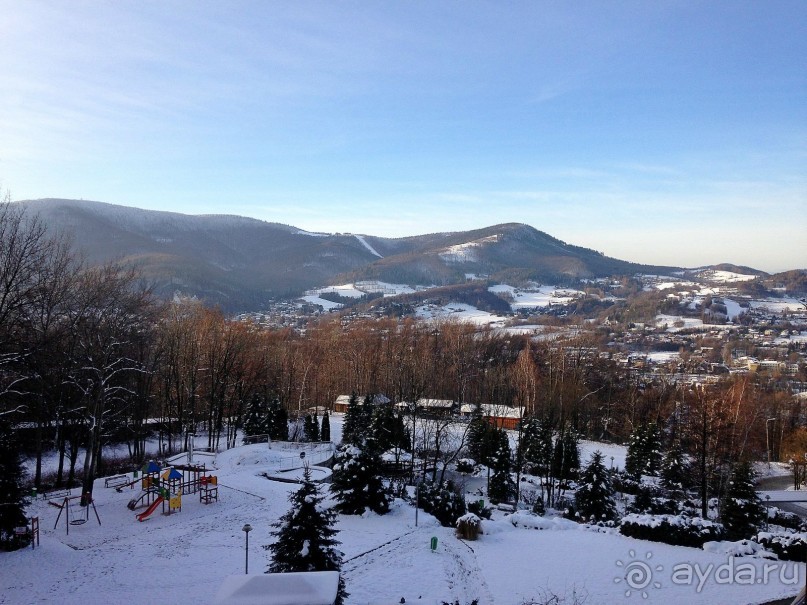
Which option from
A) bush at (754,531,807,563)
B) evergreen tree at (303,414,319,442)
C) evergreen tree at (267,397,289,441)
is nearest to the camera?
bush at (754,531,807,563)

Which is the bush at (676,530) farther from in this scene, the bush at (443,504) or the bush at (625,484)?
the bush at (625,484)

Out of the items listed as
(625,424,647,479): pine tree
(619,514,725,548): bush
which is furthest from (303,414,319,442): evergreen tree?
(619,514,725,548): bush

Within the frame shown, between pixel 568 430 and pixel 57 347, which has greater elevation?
pixel 57 347

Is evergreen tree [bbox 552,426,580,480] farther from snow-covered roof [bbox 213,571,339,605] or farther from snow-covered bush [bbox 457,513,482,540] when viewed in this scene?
snow-covered roof [bbox 213,571,339,605]

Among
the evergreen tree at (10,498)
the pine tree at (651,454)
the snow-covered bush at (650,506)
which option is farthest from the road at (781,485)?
the evergreen tree at (10,498)

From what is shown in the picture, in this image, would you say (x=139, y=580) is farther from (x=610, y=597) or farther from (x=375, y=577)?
(x=610, y=597)

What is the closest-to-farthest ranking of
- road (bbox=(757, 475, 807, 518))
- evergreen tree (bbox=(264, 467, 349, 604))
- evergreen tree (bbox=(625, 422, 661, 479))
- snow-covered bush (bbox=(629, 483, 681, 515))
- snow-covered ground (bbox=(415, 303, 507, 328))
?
evergreen tree (bbox=(264, 467, 349, 604)) < snow-covered bush (bbox=(629, 483, 681, 515)) < road (bbox=(757, 475, 807, 518)) < evergreen tree (bbox=(625, 422, 661, 479)) < snow-covered ground (bbox=(415, 303, 507, 328))

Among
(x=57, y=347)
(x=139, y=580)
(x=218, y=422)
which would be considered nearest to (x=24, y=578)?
(x=139, y=580)
